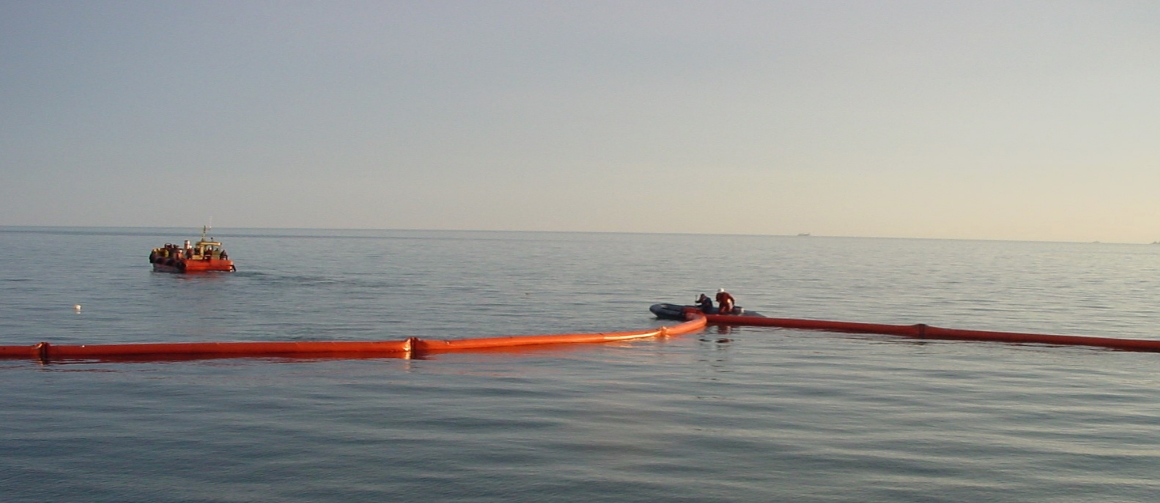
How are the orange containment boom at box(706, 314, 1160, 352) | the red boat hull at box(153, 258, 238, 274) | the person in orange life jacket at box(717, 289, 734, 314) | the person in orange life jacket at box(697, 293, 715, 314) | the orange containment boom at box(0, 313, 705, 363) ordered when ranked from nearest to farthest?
the orange containment boom at box(0, 313, 705, 363) < the orange containment boom at box(706, 314, 1160, 352) < the person in orange life jacket at box(717, 289, 734, 314) < the person in orange life jacket at box(697, 293, 715, 314) < the red boat hull at box(153, 258, 238, 274)

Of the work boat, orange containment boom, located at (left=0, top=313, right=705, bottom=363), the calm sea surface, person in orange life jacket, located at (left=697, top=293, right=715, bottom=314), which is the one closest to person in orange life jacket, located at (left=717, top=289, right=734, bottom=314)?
person in orange life jacket, located at (left=697, top=293, right=715, bottom=314)

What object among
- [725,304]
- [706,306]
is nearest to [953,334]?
[725,304]

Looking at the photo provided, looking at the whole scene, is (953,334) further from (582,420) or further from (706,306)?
(582,420)

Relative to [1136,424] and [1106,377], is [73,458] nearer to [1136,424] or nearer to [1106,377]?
[1136,424]

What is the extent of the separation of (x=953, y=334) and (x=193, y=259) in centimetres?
5204

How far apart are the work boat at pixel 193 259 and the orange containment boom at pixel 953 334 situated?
43.2 m

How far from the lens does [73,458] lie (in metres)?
12.7

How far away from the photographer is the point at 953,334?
96.2 feet

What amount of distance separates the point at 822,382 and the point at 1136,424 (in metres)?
5.91

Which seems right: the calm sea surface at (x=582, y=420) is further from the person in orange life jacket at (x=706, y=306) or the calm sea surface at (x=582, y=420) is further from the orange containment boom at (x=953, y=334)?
the person in orange life jacket at (x=706, y=306)

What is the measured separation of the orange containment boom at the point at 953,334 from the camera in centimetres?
2756

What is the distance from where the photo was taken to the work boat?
65.0 m

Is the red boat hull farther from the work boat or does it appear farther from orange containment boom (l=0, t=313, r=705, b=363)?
orange containment boom (l=0, t=313, r=705, b=363)

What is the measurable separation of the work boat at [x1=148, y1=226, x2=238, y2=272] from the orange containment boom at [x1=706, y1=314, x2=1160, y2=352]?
43233mm
